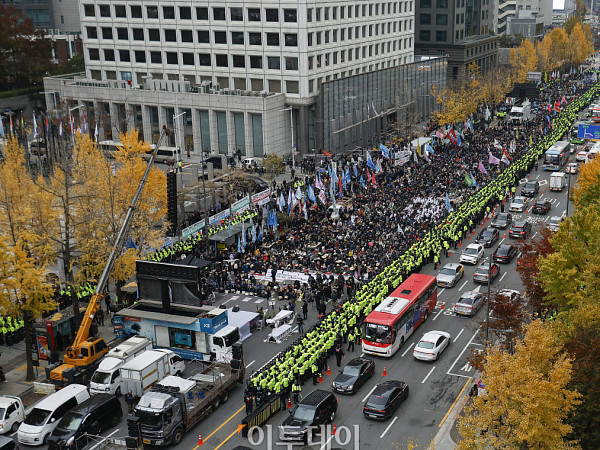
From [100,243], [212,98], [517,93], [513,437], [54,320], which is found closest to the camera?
[513,437]

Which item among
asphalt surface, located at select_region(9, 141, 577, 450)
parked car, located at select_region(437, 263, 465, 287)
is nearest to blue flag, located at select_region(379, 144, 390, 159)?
parked car, located at select_region(437, 263, 465, 287)

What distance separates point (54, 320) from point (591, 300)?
90.7ft

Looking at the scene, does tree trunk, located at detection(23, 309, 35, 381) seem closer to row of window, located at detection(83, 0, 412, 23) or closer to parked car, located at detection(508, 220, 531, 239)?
parked car, located at detection(508, 220, 531, 239)

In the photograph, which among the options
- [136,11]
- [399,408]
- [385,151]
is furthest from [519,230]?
[136,11]

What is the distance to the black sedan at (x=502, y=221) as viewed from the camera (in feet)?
186

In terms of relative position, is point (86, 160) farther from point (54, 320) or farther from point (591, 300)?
point (591, 300)

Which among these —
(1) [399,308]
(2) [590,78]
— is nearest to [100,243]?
(1) [399,308]

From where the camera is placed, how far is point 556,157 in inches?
2931

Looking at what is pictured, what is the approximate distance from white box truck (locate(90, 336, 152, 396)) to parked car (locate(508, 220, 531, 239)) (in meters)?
30.6

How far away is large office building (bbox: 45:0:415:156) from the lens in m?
81.1

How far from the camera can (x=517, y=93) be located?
12112 centimetres

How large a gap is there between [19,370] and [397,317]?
20.2 m

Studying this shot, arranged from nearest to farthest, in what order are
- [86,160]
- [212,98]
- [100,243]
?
[100,243], [86,160], [212,98]

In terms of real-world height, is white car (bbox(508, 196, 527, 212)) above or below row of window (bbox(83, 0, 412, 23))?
below
